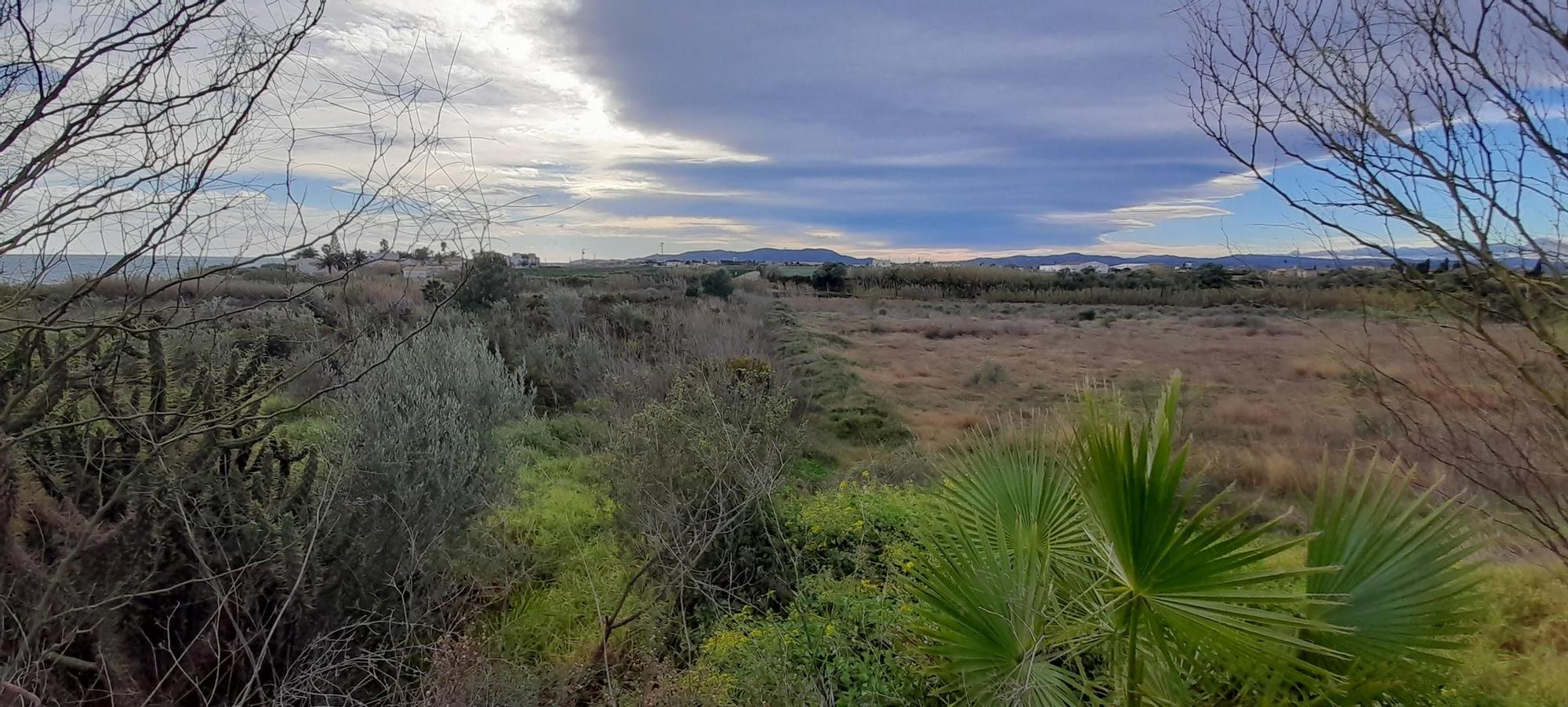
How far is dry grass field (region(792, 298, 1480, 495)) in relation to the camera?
9736mm

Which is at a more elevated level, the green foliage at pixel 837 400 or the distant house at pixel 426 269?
the distant house at pixel 426 269

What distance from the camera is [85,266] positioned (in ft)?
8.82

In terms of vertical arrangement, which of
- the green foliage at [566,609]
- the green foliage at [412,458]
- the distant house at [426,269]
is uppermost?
the distant house at [426,269]

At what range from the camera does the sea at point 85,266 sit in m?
2.52

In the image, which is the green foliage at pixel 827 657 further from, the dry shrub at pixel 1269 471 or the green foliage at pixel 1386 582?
the dry shrub at pixel 1269 471

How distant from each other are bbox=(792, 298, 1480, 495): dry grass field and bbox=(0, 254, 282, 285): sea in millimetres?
3378

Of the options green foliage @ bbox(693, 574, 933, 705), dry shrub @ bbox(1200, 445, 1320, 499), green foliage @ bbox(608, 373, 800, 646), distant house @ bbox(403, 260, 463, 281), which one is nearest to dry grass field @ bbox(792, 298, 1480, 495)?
dry shrub @ bbox(1200, 445, 1320, 499)

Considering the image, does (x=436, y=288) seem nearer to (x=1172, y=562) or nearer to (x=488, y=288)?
(x=1172, y=562)

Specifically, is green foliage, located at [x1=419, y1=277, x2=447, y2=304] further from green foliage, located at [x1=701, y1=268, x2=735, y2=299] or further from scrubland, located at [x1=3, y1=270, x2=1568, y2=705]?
green foliage, located at [x1=701, y1=268, x2=735, y2=299]

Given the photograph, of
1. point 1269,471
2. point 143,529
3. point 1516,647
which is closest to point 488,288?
point 143,529

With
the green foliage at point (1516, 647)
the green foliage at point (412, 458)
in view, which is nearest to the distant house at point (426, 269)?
the green foliage at point (412, 458)

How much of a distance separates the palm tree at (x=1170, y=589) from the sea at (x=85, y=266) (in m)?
2.98

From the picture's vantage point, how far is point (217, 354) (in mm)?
4043

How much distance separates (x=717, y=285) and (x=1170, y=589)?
27.6m
